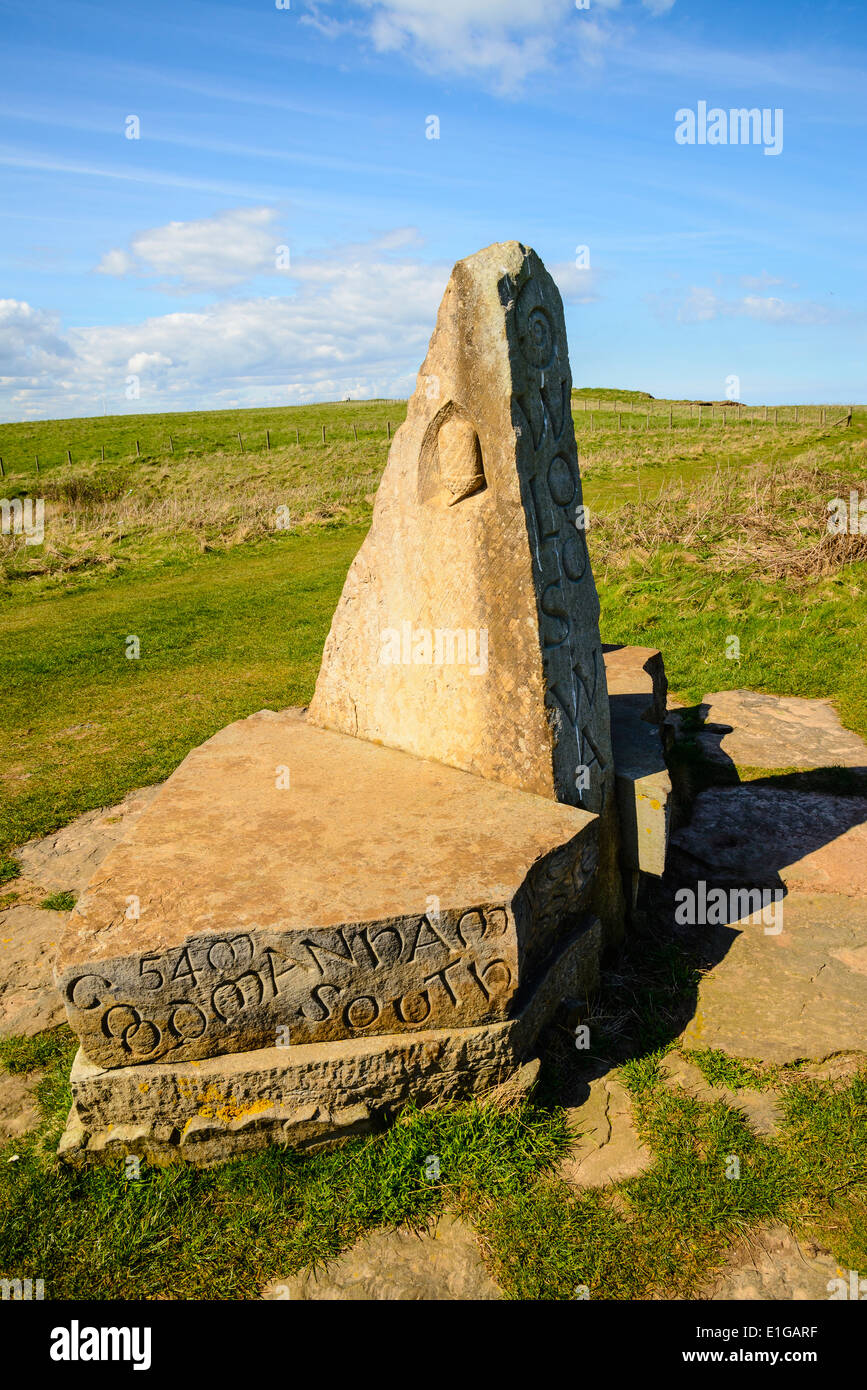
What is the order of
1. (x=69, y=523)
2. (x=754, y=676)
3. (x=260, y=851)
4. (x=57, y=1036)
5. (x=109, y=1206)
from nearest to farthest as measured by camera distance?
(x=109, y=1206)
(x=260, y=851)
(x=57, y=1036)
(x=754, y=676)
(x=69, y=523)

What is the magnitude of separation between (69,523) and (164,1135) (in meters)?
17.1

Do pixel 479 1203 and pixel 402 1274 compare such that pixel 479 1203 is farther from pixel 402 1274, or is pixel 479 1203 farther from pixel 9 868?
pixel 9 868

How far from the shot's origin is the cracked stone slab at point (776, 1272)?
7.80 feet

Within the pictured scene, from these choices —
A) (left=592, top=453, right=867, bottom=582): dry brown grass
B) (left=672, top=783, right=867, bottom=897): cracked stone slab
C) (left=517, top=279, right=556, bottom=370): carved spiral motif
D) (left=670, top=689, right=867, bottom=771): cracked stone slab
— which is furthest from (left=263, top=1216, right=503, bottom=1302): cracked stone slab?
(left=592, top=453, right=867, bottom=582): dry brown grass

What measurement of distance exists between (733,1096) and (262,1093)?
165 centimetres

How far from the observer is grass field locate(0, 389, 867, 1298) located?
2.55 metres

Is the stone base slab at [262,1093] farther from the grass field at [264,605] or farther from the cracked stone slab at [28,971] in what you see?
the grass field at [264,605]

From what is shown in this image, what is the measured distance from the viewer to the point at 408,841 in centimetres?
324

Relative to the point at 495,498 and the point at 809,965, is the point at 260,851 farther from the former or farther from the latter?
the point at 809,965

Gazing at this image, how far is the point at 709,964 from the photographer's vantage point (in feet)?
12.3

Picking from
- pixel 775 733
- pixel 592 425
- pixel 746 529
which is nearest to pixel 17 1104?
pixel 775 733

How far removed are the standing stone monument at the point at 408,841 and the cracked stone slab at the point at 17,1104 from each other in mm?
375

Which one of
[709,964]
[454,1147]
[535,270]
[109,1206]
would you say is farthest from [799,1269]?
[535,270]

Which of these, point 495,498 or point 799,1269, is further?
point 495,498
